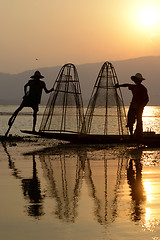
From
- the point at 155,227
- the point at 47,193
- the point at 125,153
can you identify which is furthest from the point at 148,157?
the point at 155,227

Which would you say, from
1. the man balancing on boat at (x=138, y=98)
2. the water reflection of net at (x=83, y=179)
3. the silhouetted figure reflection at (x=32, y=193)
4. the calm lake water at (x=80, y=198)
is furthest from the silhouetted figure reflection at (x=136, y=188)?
the man balancing on boat at (x=138, y=98)

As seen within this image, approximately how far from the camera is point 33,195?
7.95 metres

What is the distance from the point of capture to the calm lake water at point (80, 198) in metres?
5.78

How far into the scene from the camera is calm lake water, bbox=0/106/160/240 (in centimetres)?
578

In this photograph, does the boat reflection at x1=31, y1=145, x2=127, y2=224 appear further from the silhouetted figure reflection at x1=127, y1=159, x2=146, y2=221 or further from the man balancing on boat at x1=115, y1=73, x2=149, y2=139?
the man balancing on boat at x1=115, y1=73, x2=149, y2=139

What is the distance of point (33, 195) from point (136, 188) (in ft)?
5.74

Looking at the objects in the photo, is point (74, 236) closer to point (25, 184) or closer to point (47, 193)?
point (47, 193)

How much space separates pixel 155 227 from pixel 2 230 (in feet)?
5.55

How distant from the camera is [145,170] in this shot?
11.0m

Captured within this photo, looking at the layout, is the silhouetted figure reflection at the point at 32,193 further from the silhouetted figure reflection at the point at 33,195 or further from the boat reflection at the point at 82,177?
the boat reflection at the point at 82,177

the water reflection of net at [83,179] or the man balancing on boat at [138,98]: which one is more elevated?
the man balancing on boat at [138,98]

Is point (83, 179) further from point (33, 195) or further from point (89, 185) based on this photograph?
point (33, 195)

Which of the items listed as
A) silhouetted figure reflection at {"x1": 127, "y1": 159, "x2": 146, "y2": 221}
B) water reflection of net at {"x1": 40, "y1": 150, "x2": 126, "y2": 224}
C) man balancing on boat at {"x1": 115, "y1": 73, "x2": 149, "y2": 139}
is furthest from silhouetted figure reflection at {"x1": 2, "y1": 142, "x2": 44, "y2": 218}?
man balancing on boat at {"x1": 115, "y1": 73, "x2": 149, "y2": 139}

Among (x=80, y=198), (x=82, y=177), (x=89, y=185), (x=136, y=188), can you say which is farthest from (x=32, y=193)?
(x=82, y=177)
